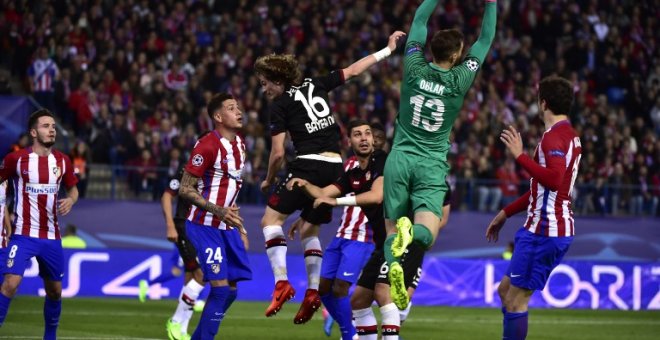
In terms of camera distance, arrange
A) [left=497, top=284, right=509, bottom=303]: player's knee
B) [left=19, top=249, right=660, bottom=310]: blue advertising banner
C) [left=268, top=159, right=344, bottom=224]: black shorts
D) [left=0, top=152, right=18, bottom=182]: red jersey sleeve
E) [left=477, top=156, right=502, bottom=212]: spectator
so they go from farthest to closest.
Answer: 1. [left=477, top=156, right=502, bottom=212]: spectator
2. [left=19, top=249, right=660, bottom=310]: blue advertising banner
3. [left=0, top=152, right=18, bottom=182]: red jersey sleeve
4. [left=268, top=159, right=344, bottom=224]: black shorts
5. [left=497, top=284, right=509, bottom=303]: player's knee

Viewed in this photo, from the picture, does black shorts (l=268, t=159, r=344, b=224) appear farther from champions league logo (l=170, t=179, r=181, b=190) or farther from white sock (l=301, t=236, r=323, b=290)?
champions league logo (l=170, t=179, r=181, b=190)

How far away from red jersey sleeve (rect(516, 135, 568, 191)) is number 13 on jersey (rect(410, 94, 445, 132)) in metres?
0.79

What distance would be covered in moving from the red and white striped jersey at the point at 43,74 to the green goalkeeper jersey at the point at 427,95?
15.5 m

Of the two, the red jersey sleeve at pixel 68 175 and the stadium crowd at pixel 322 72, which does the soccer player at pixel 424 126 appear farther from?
the stadium crowd at pixel 322 72

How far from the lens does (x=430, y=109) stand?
10.2 metres

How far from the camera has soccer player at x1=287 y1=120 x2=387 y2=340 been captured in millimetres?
11602

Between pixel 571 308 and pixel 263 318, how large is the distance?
6939 mm

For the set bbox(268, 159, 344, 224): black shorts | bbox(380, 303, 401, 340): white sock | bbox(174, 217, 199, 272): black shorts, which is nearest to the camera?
bbox(380, 303, 401, 340): white sock

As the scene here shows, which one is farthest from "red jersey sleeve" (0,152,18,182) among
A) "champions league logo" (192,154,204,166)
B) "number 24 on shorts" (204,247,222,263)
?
"number 24 on shorts" (204,247,222,263)

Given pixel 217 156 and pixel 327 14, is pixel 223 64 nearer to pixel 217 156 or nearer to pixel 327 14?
pixel 327 14

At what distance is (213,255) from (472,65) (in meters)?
3.13

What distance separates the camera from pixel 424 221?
10070 millimetres

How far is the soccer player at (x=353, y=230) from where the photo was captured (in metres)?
11.6

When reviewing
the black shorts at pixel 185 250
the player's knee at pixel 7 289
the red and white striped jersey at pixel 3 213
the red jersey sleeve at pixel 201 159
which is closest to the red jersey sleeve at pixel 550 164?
the red jersey sleeve at pixel 201 159
